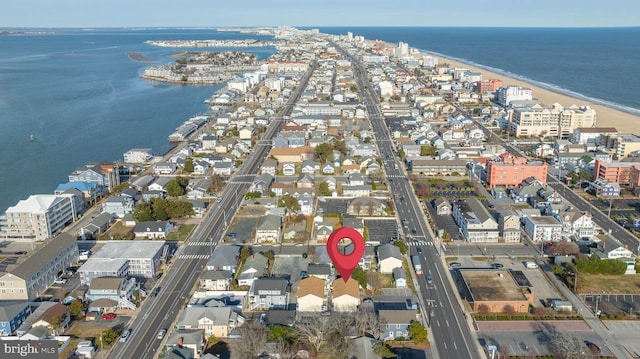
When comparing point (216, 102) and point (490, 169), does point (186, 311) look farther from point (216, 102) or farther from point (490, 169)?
point (216, 102)

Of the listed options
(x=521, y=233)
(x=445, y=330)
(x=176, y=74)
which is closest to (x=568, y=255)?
(x=521, y=233)

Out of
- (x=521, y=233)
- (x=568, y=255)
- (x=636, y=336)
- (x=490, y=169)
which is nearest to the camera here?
(x=636, y=336)

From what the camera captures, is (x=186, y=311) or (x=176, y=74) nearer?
(x=186, y=311)

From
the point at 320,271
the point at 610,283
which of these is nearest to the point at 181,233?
the point at 320,271

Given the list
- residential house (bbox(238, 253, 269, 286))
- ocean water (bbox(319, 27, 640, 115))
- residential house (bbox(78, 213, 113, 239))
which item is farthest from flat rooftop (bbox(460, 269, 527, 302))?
ocean water (bbox(319, 27, 640, 115))

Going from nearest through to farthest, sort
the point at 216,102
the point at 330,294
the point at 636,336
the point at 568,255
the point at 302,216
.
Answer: the point at 636,336 < the point at 330,294 < the point at 568,255 < the point at 302,216 < the point at 216,102

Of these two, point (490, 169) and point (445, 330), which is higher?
point (490, 169)
